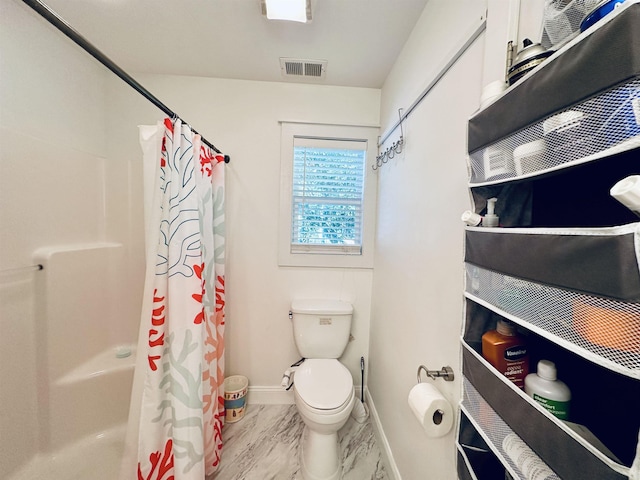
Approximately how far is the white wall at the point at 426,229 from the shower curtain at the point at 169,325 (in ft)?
3.18

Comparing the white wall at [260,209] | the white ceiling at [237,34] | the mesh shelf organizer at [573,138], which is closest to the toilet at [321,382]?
the white wall at [260,209]

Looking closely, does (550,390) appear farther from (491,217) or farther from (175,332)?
(175,332)

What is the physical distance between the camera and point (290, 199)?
182 cm

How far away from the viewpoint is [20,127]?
1137mm

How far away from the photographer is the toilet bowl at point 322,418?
1.23 meters

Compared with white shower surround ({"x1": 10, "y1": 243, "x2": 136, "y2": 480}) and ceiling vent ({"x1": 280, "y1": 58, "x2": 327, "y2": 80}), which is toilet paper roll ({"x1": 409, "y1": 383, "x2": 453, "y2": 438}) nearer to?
white shower surround ({"x1": 10, "y1": 243, "x2": 136, "y2": 480})

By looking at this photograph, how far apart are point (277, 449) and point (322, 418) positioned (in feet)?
1.74

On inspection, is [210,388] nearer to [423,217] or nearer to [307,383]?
[307,383]

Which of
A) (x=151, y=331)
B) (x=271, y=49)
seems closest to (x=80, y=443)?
(x=151, y=331)

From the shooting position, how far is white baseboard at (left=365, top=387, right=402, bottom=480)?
123 centimetres

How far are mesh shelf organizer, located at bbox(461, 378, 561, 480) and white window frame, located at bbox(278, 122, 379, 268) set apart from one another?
127cm

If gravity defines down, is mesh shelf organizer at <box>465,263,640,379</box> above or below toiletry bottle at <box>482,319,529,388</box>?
above

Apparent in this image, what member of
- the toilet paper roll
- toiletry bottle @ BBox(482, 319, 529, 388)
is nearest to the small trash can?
the toilet paper roll

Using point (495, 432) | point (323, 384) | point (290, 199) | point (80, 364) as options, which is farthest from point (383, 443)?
point (80, 364)
